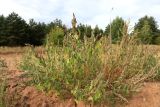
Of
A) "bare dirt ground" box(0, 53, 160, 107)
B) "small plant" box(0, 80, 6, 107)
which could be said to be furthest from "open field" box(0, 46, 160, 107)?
"small plant" box(0, 80, 6, 107)

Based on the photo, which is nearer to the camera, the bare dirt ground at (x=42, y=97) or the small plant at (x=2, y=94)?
the small plant at (x=2, y=94)

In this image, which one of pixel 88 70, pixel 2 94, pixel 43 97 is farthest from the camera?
pixel 43 97

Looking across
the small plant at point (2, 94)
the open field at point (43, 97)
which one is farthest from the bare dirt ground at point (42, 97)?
the small plant at point (2, 94)

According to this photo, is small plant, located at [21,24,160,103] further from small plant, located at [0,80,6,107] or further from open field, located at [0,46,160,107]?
small plant, located at [0,80,6,107]

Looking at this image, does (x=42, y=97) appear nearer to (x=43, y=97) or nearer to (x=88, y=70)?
(x=43, y=97)

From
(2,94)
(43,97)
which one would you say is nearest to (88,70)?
(43,97)

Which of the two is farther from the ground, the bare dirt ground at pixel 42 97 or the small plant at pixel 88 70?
the small plant at pixel 88 70

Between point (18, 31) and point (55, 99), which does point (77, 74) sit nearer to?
point (55, 99)

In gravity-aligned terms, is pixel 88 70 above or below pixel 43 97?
above

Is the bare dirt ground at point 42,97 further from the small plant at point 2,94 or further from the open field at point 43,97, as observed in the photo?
the small plant at point 2,94

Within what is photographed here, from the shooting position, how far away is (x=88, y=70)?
417 cm

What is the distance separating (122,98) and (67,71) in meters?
0.59

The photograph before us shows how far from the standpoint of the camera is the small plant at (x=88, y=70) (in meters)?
4.03

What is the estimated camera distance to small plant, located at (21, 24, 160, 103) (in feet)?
13.2
